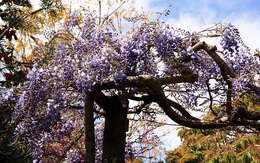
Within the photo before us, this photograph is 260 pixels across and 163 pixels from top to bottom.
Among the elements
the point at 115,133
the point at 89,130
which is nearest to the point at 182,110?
the point at 115,133

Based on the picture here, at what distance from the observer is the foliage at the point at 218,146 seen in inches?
376

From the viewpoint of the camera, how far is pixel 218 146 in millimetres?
10742

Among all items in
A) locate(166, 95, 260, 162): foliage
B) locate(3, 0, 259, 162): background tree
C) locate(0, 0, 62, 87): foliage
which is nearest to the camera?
locate(3, 0, 259, 162): background tree

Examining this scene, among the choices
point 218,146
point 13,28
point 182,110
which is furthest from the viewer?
point 218,146

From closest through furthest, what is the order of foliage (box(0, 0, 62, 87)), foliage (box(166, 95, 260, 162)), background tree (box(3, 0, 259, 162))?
1. background tree (box(3, 0, 259, 162))
2. foliage (box(0, 0, 62, 87))
3. foliage (box(166, 95, 260, 162))

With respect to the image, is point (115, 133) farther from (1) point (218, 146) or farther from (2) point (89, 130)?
(1) point (218, 146)

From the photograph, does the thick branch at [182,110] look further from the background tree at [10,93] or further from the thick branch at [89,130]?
the background tree at [10,93]

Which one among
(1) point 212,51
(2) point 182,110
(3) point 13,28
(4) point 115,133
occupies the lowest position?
(4) point 115,133

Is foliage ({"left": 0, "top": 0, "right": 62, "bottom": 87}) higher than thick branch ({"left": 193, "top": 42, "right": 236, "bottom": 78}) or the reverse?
higher

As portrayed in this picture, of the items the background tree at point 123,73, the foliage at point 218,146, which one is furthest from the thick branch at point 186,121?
the foliage at point 218,146

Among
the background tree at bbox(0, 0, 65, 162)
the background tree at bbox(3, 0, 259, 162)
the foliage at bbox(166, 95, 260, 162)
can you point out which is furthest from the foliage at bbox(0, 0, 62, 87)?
the foliage at bbox(166, 95, 260, 162)

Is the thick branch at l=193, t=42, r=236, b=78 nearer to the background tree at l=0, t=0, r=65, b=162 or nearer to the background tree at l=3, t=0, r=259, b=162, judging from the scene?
the background tree at l=3, t=0, r=259, b=162

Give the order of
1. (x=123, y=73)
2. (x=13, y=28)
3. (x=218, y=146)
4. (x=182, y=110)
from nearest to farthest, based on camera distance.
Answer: (x=123, y=73)
(x=182, y=110)
(x=13, y=28)
(x=218, y=146)

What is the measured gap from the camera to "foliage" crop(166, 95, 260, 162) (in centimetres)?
955
